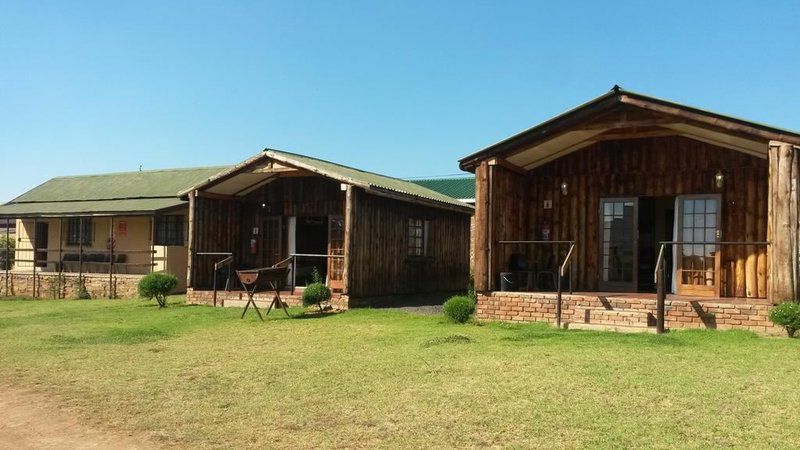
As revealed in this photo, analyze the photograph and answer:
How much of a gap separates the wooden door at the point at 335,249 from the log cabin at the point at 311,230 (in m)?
0.03

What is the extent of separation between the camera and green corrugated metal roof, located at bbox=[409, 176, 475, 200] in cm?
2962

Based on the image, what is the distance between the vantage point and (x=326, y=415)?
20.3 feet

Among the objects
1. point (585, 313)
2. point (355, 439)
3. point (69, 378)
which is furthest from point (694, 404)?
point (69, 378)

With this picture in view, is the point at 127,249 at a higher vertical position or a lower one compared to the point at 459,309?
higher

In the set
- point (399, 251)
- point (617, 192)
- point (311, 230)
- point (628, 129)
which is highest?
point (628, 129)

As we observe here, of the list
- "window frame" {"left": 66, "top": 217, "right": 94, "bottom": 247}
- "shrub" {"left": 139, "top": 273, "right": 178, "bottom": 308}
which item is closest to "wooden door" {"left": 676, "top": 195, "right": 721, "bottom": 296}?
"shrub" {"left": 139, "top": 273, "right": 178, "bottom": 308}

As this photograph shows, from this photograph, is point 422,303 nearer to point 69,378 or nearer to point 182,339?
point 182,339

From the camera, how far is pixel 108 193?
24844mm

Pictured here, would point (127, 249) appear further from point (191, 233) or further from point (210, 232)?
point (191, 233)

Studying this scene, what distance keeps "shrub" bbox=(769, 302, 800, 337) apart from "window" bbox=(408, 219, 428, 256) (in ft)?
33.7

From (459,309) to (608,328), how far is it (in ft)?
8.80

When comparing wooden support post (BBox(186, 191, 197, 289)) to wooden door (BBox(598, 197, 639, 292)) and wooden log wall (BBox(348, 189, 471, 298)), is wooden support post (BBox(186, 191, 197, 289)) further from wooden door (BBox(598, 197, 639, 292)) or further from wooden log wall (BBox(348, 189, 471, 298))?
wooden door (BBox(598, 197, 639, 292))

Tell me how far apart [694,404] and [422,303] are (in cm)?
1089

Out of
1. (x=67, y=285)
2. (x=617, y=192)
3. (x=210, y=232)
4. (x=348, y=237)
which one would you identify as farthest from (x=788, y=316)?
(x=67, y=285)
